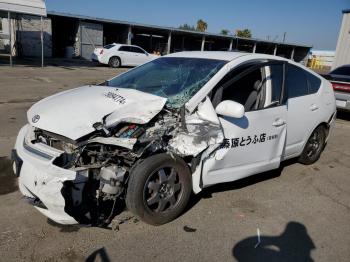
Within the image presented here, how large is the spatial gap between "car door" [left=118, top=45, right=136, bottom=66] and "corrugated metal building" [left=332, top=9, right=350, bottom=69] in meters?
12.7

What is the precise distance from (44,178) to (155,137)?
1.01 metres

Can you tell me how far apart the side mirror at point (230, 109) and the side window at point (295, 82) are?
4.57ft

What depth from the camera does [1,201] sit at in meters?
3.57

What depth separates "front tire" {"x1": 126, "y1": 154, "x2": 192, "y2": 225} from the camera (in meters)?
3.02

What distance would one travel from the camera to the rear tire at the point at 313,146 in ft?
16.8

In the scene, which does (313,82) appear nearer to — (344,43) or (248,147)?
(248,147)

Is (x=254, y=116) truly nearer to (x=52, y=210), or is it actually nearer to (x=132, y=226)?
(x=132, y=226)

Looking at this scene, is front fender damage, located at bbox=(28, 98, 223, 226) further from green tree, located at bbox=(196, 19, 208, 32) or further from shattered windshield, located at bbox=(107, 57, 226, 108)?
green tree, located at bbox=(196, 19, 208, 32)

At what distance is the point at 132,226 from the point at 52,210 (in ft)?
2.60

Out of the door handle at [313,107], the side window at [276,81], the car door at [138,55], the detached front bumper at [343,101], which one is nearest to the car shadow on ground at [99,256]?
the side window at [276,81]

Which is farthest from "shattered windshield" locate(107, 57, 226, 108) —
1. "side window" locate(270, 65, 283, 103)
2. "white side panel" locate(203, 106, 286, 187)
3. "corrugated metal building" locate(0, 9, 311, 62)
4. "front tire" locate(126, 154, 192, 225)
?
"corrugated metal building" locate(0, 9, 311, 62)

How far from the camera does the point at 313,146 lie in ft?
17.3

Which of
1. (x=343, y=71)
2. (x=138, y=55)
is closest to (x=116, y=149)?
(x=343, y=71)

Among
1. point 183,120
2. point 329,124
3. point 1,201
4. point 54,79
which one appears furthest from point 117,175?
point 54,79
